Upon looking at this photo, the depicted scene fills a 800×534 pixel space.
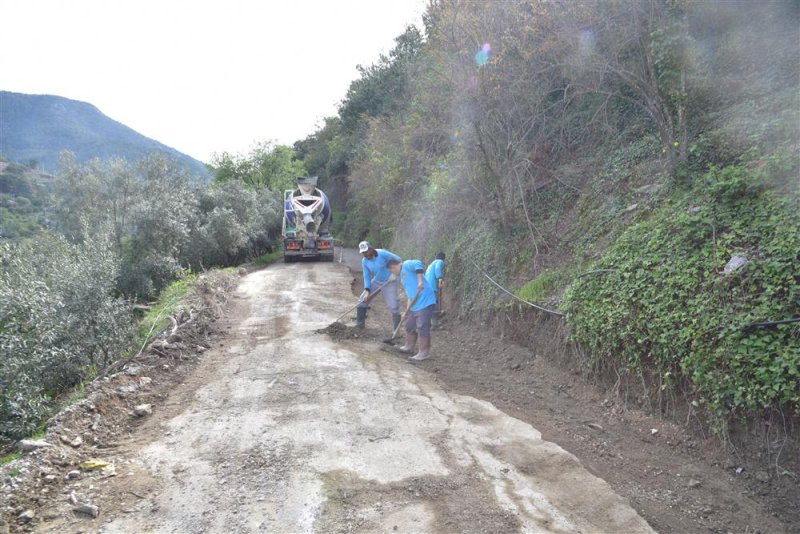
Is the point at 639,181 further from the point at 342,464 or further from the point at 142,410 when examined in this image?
the point at 142,410

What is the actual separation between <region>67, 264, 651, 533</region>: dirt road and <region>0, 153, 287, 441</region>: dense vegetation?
2054 millimetres

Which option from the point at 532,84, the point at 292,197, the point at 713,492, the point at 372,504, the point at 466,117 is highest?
Answer: the point at 532,84

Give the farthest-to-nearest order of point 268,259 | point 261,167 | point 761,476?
point 261,167
point 268,259
point 761,476

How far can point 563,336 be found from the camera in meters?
6.18

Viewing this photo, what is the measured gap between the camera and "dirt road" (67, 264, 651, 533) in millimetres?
3094

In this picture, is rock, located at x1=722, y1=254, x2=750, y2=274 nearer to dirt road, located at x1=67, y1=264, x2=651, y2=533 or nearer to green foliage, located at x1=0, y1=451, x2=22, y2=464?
dirt road, located at x1=67, y1=264, x2=651, y2=533

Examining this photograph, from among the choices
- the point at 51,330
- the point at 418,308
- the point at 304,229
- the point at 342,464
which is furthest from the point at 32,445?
the point at 304,229

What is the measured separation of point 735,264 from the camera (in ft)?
14.2

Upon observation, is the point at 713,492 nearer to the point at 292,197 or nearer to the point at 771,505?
the point at 771,505

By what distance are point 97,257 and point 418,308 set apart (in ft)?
19.2

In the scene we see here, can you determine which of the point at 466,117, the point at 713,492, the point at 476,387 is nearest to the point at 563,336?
the point at 476,387

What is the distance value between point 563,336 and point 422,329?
80.0 inches

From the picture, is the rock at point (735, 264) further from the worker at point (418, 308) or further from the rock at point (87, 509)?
the rock at point (87, 509)

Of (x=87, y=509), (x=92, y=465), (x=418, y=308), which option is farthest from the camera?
(x=418, y=308)
